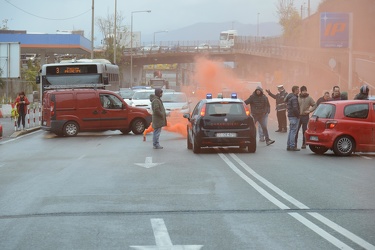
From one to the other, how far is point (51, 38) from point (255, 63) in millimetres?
40335

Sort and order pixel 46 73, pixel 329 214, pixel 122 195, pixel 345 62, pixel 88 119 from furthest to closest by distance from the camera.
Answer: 1. pixel 345 62
2. pixel 46 73
3. pixel 88 119
4. pixel 122 195
5. pixel 329 214

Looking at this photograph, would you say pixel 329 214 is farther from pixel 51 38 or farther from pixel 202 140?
pixel 51 38

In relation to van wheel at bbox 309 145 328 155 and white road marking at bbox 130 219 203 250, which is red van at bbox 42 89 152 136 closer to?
van wheel at bbox 309 145 328 155

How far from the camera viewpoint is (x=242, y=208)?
10.5 meters

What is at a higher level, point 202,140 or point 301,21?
point 301,21

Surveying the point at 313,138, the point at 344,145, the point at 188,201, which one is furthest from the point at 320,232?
the point at 313,138

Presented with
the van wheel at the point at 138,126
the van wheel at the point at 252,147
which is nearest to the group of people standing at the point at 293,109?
the van wheel at the point at 252,147

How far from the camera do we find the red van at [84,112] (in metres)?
29.3

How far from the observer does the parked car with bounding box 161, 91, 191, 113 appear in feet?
115

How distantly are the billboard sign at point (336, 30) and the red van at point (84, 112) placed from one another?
40505mm

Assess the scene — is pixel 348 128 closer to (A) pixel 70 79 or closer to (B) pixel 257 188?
(B) pixel 257 188

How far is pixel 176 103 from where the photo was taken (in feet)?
117

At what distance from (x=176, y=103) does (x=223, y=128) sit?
50.6ft

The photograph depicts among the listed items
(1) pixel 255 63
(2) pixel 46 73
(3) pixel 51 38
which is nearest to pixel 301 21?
(1) pixel 255 63
